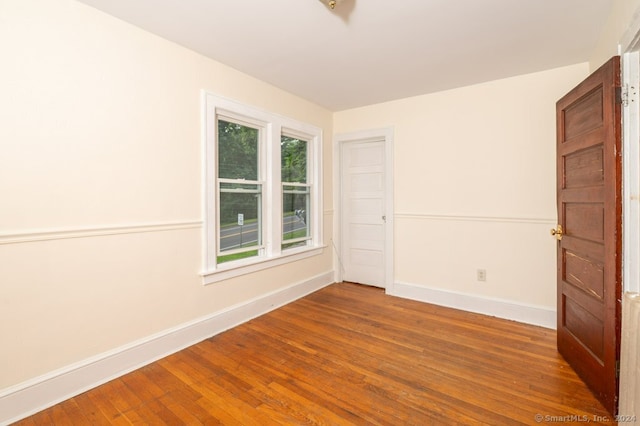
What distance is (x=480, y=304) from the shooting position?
3205 mm

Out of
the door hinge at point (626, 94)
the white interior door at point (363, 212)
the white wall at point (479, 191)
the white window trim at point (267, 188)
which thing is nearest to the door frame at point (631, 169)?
the door hinge at point (626, 94)

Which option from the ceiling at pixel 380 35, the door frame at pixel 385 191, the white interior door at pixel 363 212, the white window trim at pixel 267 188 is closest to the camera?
the ceiling at pixel 380 35

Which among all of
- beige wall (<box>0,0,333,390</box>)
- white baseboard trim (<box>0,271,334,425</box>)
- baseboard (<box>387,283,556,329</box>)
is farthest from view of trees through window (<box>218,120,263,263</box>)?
baseboard (<box>387,283,556,329</box>)

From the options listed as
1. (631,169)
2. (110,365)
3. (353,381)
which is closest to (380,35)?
(631,169)

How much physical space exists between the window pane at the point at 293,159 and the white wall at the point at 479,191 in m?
1.06

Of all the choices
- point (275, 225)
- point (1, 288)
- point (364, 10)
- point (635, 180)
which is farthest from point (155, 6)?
point (635, 180)

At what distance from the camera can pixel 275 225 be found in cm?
338

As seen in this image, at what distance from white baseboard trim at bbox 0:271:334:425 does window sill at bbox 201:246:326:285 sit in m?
0.33

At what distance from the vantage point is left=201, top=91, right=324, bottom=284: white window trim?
2.63m

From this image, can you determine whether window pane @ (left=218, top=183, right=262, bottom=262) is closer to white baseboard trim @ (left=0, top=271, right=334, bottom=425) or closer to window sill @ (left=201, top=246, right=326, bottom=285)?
window sill @ (left=201, top=246, right=326, bottom=285)

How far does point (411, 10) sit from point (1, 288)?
3.04m

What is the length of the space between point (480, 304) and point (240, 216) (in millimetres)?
2812

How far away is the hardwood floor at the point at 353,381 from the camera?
→ 5.53ft

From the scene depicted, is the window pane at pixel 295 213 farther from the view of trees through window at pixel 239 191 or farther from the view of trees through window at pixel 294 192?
the view of trees through window at pixel 239 191
